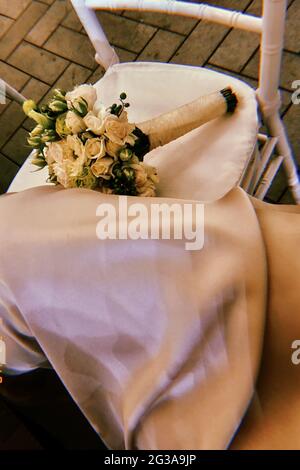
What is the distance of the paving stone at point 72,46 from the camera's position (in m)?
1.98

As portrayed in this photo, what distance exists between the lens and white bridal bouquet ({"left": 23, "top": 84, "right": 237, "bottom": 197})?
821mm

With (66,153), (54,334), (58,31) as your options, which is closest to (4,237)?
(54,334)

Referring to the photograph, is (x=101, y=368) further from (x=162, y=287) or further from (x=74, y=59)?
(x=74, y=59)

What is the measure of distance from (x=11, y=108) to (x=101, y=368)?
5.66 feet

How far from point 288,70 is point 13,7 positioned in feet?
5.03

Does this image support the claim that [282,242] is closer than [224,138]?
Yes

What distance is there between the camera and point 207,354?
569 millimetres

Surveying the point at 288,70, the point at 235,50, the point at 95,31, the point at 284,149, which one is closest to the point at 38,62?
the point at 235,50

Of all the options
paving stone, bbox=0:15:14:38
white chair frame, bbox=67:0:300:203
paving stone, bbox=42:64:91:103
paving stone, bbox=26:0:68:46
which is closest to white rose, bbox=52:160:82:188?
white chair frame, bbox=67:0:300:203

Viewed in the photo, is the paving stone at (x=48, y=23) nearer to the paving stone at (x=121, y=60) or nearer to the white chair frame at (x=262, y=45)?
the paving stone at (x=121, y=60)

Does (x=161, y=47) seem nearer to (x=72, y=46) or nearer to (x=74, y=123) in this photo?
(x=72, y=46)

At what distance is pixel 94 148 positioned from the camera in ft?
2.69

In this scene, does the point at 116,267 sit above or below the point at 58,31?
below

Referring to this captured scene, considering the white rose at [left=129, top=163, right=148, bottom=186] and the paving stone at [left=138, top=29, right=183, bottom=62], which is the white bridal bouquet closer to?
the white rose at [left=129, top=163, right=148, bottom=186]
